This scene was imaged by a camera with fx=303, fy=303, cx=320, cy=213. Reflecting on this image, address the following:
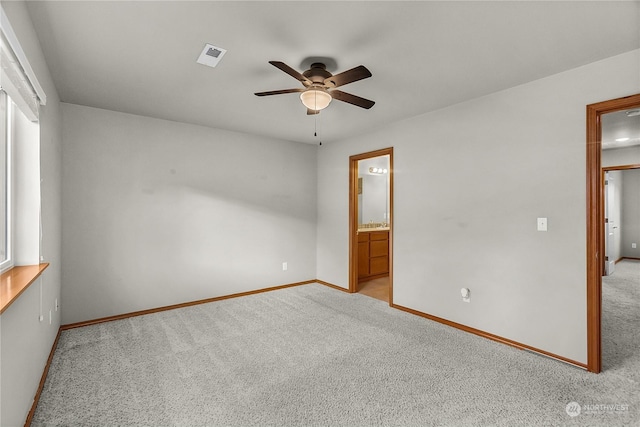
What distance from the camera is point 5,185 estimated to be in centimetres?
197

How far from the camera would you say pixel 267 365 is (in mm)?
2463

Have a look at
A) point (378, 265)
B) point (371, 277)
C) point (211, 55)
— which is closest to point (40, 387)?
point (211, 55)

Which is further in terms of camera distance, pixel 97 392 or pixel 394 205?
pixel 394 205

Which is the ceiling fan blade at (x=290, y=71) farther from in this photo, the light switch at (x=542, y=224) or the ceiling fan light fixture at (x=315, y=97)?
the light switch at (x=542, y=224)

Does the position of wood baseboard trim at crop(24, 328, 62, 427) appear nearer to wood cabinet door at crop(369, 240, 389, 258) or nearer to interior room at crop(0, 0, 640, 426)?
interior room at crop(0, 0, 640, 426)

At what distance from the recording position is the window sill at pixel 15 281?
1.36 m

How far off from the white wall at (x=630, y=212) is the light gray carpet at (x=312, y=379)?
5.63 meters

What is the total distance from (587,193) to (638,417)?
4.99ft

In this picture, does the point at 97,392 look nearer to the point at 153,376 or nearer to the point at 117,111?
the point at 153,376

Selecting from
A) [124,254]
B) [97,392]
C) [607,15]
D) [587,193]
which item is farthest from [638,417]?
[124,254]

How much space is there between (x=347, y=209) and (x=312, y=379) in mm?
2847

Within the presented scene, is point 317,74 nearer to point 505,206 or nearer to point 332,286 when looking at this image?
point 505,206

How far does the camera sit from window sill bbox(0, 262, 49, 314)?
4.45ft

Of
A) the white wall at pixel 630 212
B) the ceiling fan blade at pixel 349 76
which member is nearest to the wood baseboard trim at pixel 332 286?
the ceiling fan blade at pixel 349 76
